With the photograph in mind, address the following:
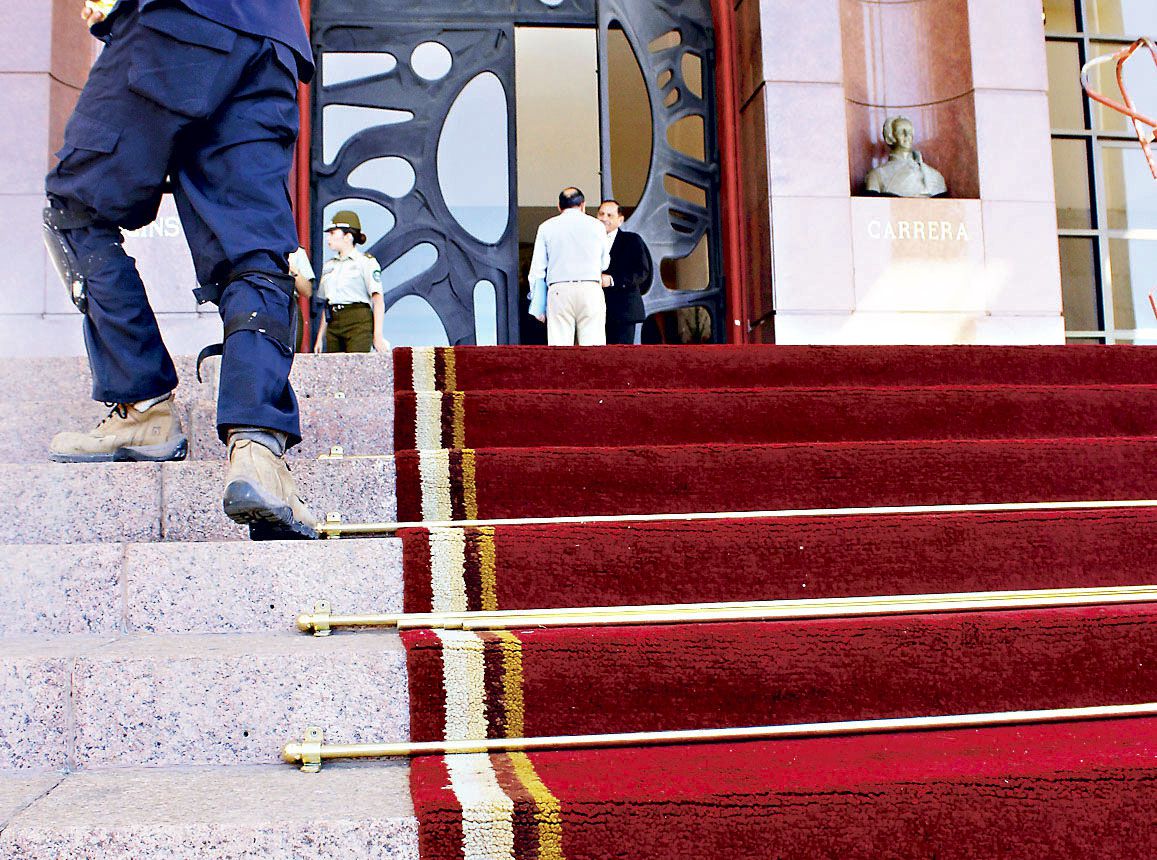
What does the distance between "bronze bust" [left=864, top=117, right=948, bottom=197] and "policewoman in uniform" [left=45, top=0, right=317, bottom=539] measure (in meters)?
5.47

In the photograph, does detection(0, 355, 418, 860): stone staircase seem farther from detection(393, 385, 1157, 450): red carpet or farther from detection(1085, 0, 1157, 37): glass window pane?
detection(1085, 0, 1157, 37): glass window pane

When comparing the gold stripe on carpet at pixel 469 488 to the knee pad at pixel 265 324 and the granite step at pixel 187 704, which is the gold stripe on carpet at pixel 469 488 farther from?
the granite step at pixel 187 704

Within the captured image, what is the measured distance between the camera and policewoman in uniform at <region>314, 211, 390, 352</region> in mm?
6559

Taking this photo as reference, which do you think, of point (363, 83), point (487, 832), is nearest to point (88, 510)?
point (487, 832)

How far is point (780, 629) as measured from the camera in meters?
1.88

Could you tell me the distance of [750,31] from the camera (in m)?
7.49

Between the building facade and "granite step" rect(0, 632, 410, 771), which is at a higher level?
the building facade

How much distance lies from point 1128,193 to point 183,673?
8.34 metres

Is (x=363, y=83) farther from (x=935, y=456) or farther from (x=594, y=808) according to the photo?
(x=594, y=808)

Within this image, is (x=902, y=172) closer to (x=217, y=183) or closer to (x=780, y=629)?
(x=217, y=183)

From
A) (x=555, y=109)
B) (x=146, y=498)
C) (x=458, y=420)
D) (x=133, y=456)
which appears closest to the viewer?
(x=146, y=498)

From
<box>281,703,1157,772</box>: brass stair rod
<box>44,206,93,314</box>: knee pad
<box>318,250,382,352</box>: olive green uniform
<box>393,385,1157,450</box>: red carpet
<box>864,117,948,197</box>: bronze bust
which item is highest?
<box>864,117,948,197</box>: bronze bust

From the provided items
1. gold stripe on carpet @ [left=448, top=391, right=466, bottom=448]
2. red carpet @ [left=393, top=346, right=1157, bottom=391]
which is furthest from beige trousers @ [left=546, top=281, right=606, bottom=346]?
gold stripe on carpet @ [left=448, top=391, right=466, bottom=448]

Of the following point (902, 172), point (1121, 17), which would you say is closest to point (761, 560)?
point (902, 172)
